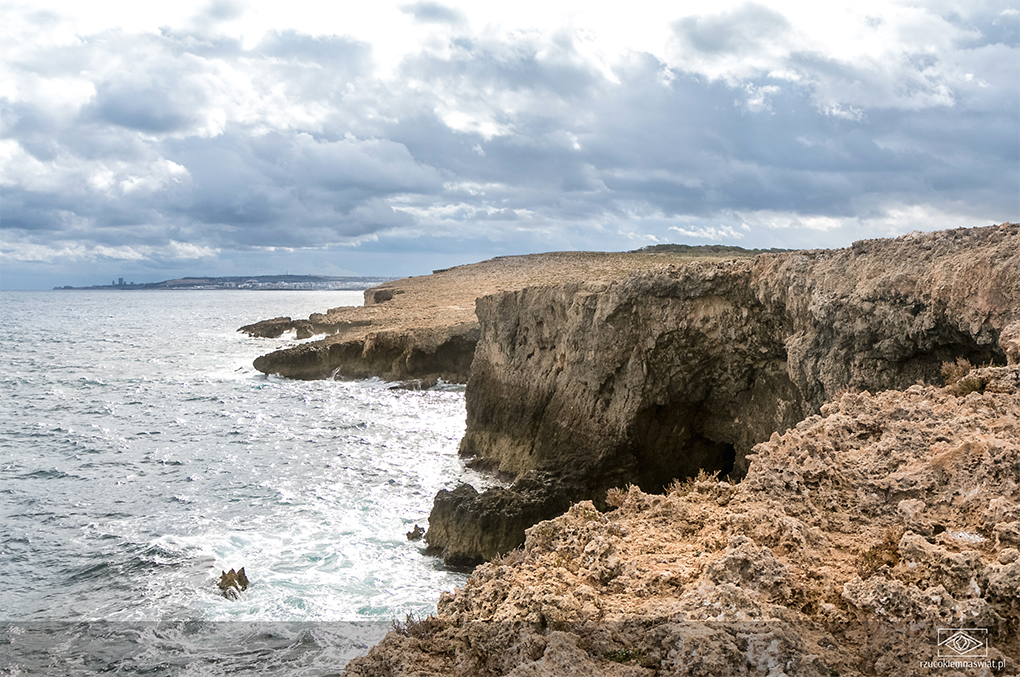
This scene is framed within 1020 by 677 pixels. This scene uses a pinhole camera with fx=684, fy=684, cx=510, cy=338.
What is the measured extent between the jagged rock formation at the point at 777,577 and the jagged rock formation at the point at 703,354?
3786mm

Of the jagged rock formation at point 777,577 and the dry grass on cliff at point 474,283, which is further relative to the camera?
the dry grass on cliff at point 474,283

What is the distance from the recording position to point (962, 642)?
3934mm

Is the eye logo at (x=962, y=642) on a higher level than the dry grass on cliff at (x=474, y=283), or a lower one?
lower

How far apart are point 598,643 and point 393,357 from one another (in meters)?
32.0

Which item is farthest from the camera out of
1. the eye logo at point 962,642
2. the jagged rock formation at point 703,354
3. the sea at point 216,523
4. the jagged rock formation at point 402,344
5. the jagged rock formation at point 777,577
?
the jagged rock formation at point 402,344

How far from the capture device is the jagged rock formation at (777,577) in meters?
4.04

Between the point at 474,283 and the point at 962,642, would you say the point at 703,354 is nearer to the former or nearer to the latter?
the point at 962,642

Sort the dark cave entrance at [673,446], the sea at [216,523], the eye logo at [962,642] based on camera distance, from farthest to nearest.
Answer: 1. the dark cave entrance at [673,446]
2. the sea at [216,523]
3. the eye logo at [962,642]

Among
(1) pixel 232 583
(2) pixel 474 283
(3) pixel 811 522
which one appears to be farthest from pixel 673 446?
(2) pixel 474 283

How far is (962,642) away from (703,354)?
11259 mm

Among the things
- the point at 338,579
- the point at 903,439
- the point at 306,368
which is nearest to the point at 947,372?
the point at 903,439

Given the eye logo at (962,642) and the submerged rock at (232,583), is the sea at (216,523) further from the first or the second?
the eye logo at (962,642)

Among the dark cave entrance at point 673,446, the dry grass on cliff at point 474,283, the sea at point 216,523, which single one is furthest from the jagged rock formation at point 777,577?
the dry grass on cliff at point 474,283

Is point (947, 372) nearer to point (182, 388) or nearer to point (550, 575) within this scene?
point (550, 575)
